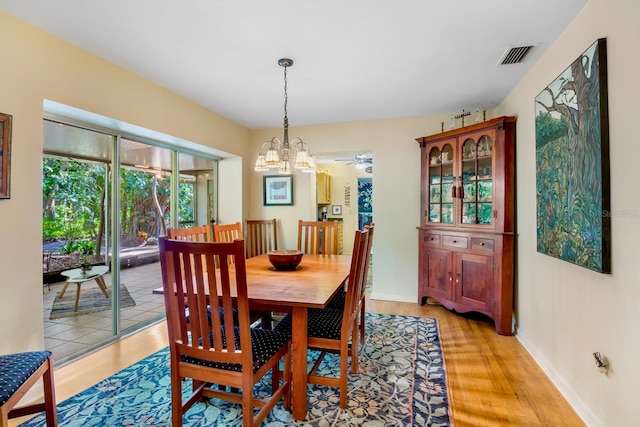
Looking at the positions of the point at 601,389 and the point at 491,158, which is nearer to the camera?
the point at 601,389

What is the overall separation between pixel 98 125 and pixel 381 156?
9.98 ft

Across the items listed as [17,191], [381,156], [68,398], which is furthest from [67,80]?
[381,156]

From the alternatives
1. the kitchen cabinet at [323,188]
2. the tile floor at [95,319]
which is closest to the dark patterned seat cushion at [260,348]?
the tile floor at [95,319]

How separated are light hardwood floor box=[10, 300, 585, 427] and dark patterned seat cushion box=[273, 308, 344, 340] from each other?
2.69 feet

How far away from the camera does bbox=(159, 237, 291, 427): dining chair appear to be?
4.53 feet

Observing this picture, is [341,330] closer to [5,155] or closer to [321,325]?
[321,325]

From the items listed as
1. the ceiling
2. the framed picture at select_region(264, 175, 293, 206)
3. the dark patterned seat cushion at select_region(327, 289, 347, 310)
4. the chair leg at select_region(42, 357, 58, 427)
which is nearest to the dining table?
the dark patterned seat cushion at select_region(327, 289, 347, 310)

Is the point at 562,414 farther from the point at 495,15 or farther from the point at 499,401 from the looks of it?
the point at 495,15

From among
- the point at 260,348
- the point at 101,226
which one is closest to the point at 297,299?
the point at 260,348

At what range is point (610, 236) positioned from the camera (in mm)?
1555

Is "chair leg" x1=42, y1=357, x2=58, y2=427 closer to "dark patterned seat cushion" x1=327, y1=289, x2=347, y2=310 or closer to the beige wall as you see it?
the beige wall

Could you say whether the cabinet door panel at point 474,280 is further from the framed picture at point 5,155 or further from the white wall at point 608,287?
the framed picture at point 5,155

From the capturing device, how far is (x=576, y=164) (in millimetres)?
1823

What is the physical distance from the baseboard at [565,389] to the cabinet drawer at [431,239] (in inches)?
49.3
